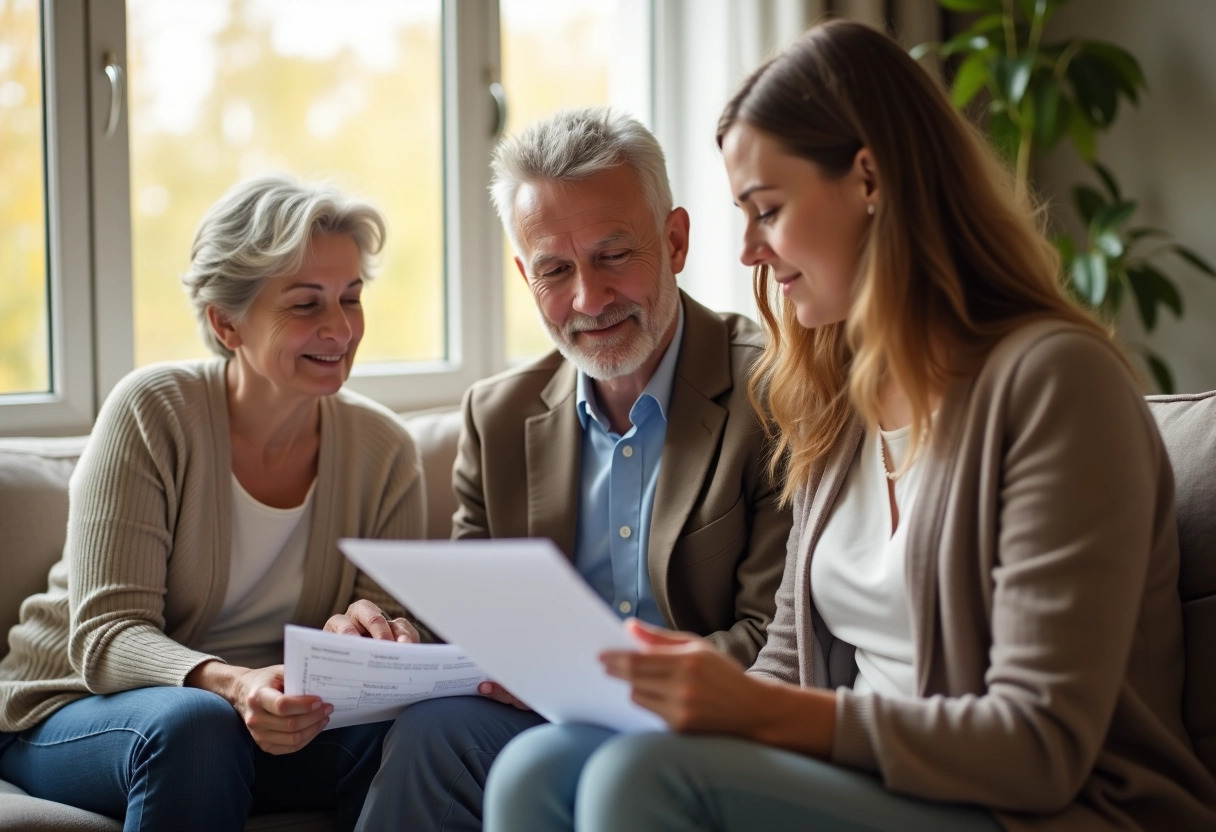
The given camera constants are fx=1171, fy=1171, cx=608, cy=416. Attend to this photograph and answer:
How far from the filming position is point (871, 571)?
1336mm

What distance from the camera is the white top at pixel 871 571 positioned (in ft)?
4.22

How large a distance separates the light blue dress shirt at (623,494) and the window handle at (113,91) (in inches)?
44.8

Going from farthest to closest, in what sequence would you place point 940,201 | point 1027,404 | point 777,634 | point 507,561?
point 777,634 < point 940,201 < point 1027,404 < point 507,561

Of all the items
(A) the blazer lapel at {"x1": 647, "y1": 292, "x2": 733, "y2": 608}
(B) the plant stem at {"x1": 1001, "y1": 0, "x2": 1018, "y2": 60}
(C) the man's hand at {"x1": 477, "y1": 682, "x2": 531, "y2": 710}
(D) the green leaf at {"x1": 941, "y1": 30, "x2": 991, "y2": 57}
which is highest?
(B) the plant stem at {"x1": 1001, "y1": 0, "x2": 1018, "y2": 60}

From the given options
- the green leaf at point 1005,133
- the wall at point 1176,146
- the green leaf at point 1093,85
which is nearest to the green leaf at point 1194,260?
the wall at point 1176,146

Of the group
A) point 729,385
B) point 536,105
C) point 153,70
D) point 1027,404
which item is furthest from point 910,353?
point 536,105

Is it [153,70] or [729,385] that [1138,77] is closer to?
[729,385]

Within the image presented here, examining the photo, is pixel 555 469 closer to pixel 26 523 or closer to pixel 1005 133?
pixel 26 523

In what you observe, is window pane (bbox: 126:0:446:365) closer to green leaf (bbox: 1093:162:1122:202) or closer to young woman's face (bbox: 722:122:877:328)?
young woman's face (bbox: 722:122:877:328)

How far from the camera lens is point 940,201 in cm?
124

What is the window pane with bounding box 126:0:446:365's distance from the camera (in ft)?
8.16

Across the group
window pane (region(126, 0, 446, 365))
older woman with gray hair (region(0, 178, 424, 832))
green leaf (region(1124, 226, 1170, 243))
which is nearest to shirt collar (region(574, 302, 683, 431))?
older woman with gray hair (region(0, 178, 424, 832))

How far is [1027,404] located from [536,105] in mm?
2218

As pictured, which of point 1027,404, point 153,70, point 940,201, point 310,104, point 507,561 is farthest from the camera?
point 310,104
